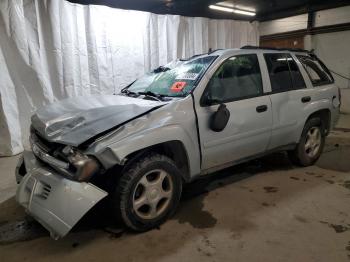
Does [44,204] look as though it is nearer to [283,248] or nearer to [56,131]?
[56,131]

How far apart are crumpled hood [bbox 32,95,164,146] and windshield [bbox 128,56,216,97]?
29cm

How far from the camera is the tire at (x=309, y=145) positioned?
3842 millimetres

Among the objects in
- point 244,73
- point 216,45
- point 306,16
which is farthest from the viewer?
point 306,16

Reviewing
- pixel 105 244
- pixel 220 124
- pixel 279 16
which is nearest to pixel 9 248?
pixel 105 244

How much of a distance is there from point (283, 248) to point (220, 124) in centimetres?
114

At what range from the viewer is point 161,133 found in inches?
96.4

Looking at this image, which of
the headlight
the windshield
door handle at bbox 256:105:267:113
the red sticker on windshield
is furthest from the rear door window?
the headlight

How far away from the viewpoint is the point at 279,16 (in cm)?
854

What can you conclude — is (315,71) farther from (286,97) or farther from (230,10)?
(230,10)

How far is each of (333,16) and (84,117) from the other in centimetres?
773

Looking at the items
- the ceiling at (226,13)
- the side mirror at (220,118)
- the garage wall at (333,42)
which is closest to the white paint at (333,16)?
the garage wall at (333,42)

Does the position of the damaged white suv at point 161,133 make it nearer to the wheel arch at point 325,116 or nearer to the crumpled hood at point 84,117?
the crumpled hood at point 84,117

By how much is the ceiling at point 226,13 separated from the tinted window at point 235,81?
3.61 metres

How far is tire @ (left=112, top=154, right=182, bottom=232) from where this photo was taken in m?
2.35
